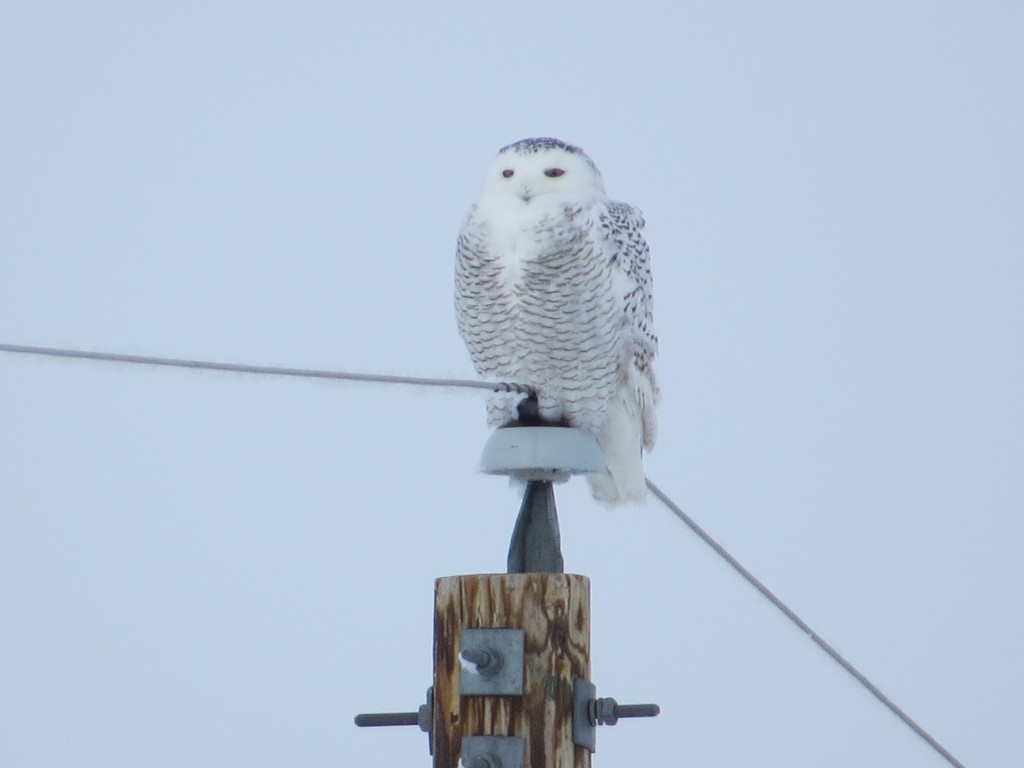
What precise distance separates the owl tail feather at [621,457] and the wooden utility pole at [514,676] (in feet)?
7.32

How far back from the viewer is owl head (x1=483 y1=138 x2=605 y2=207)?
491cm

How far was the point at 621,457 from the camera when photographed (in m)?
5.50

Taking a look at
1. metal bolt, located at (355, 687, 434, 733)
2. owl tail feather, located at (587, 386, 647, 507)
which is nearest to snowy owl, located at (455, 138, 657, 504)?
Answer: owl tail feather, located at (587, 386, 647, 507)

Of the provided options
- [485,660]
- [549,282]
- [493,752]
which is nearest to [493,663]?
[485,660]

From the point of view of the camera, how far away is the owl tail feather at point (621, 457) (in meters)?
5.50

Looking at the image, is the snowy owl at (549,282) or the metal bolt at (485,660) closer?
the metal bolt at (485,660)

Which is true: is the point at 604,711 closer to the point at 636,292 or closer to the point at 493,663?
the point at 493,663

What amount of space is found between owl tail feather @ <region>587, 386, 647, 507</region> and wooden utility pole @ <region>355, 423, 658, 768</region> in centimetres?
223

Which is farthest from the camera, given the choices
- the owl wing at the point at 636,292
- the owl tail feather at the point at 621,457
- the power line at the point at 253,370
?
the owl tail feather at the point at 621,457

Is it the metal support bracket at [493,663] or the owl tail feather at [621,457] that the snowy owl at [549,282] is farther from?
the metal support bracket at [493,663]

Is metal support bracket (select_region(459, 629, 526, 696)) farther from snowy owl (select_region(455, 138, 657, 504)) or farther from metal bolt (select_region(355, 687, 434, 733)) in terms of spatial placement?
snowy owl (select_region(455, 138, 657, 504))

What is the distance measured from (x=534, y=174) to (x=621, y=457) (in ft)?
3.81

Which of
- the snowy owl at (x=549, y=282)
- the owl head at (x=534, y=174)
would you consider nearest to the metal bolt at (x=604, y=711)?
the snowy owl at (x=549, y=282)

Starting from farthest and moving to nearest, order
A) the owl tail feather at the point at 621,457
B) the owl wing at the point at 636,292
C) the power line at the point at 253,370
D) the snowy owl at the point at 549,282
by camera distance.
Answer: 1. the owl tail feather at the point at 621,457
2. the owl wing at the point at 636,292
3. the snowy owl at the point at 549,282
4. the power line at the point at 253,370
